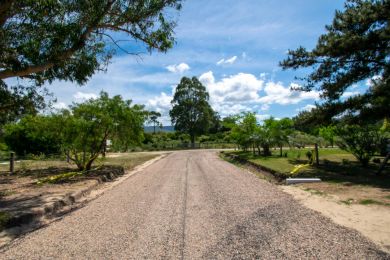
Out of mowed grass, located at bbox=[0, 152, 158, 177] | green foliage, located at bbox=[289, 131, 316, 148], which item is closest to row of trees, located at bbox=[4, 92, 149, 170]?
mowed grass, located at bbox=[0, 152, 158, 177]

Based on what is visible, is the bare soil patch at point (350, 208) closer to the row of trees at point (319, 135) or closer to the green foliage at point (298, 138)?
the row of trees at point (319, 135)

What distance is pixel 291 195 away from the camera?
424 inches

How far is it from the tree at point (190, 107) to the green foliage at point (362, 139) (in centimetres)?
5210

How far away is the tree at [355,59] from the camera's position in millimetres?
16844

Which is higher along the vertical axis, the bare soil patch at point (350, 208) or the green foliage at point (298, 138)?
the green foliage at point (298, 138)

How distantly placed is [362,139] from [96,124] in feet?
46.0

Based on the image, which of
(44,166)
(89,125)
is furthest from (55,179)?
(44,166)

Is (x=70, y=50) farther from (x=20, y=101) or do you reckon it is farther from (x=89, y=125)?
(x=89, y=125)

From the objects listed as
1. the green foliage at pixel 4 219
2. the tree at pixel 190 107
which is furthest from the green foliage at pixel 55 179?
the tree at pixel 190 107

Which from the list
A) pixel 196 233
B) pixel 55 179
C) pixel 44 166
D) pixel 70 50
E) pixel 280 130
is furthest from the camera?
pixel 280 130

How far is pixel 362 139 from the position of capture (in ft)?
62.6

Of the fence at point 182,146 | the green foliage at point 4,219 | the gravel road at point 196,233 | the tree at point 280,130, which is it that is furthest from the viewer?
the fence at point 182,146

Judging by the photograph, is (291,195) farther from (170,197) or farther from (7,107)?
(7,107)

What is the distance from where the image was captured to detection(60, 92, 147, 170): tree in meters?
19.2
